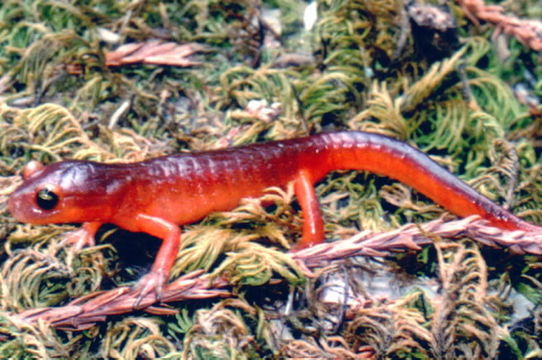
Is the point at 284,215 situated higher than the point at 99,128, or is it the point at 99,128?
the point at 99,128

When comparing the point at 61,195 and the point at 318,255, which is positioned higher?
the point at 61,195

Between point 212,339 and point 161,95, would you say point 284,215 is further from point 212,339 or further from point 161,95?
point 161,95

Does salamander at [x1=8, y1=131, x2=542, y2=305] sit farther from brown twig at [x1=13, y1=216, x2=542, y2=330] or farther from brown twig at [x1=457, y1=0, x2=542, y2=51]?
brown twig at [x1=457, y1=0, x2=542, y2=51]

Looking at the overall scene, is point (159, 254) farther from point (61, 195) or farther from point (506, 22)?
point (506, 22)

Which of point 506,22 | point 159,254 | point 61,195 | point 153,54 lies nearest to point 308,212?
point 159,254

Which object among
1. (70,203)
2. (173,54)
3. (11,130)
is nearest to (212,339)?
(70,203)

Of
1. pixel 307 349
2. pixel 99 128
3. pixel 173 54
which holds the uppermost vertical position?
pixel 173 54

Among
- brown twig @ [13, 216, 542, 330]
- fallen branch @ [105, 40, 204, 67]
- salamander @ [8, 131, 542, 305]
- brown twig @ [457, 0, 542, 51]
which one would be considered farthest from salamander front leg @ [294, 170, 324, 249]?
brown twig @ [457, 0, 542, 51]

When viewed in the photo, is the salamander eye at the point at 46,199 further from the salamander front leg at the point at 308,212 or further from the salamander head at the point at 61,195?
the salamander front leg at the point at 308,212
